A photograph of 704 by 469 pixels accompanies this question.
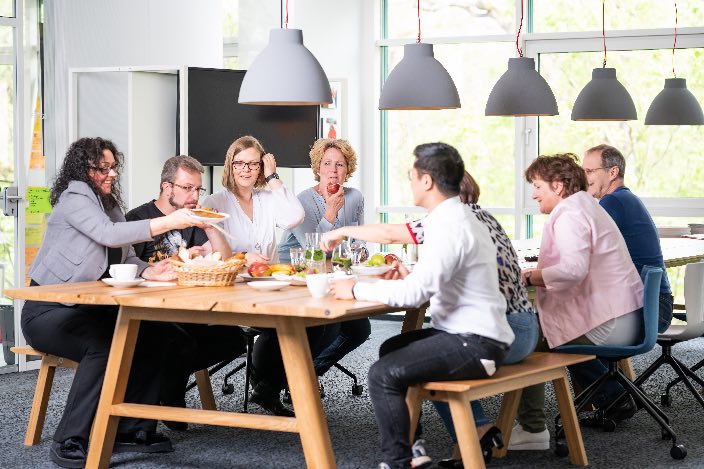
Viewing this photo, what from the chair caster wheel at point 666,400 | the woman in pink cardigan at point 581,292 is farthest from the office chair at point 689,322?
the woman in pink cardigan at point 581,292

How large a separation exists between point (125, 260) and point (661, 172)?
205 inches

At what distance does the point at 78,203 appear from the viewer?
461 cm

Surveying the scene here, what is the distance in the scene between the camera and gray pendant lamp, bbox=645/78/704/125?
7.71 meters

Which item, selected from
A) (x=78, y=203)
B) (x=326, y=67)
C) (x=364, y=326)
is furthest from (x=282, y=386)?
(x=326, y=67)

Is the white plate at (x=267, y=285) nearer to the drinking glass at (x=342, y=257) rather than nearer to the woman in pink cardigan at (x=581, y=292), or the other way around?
the drinking glass at (x=342, y=257)

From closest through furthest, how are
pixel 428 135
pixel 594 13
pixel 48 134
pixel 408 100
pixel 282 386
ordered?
pixel 282 386
pixel 408 100
pixel 48 134
pixel 594 13
pixel 428 135

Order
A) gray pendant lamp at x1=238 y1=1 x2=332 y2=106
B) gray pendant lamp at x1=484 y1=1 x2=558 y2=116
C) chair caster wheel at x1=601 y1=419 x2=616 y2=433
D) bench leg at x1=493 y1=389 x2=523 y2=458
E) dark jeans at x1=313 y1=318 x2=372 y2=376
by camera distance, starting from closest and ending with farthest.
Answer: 1. bench leg at x1=493 y1=389 x2=523 y2=458
2. gray pendant lamp at x1=238 y1=1 x2=332 y2=106
3. chair caster wheel at x1=601 y1=419 x2=616 y2=433
4. dark jeans at x1=313 y1=318 x2=372 y2=376
5. gray pendant lamp at x1=484 y1=1 x2=558 y2=116

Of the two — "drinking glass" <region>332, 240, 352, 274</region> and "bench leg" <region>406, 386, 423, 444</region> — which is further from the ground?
"drinking glass" <region>332, 240, 352, 274</region>

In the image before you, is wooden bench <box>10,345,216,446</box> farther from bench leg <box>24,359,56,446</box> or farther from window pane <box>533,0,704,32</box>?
window pane <box>533,0,704,32</box>

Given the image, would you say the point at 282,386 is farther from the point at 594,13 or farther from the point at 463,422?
the point at 594,13

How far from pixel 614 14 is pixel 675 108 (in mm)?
1288

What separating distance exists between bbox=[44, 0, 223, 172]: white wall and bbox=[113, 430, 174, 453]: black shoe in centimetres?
271

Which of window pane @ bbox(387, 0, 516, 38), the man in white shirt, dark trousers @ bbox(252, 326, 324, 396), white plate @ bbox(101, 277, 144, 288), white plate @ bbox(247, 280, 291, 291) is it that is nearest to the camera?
the man in white shirt

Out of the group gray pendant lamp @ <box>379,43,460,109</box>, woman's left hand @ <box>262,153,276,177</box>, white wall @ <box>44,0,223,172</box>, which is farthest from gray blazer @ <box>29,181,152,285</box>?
white wall @ <box>44,0,223,172</box>
